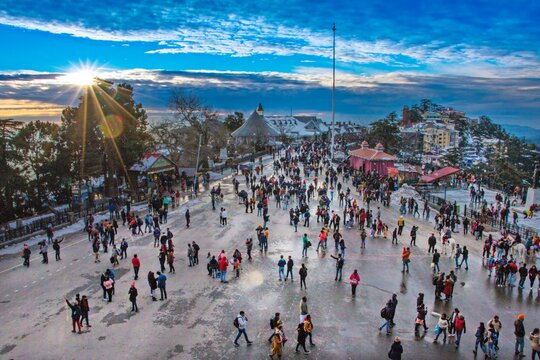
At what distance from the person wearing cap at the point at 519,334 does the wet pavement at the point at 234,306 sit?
0.28 meters

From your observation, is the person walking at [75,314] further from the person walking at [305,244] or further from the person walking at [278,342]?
the person walking at [305,244]

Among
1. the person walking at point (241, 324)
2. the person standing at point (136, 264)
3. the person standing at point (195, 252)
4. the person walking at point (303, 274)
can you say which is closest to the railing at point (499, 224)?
the person walking at point (303, 274)

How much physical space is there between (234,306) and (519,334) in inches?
327

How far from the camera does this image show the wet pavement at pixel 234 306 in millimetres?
11273

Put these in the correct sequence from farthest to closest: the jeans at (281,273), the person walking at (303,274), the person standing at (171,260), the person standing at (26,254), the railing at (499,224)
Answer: the railing at (499,224) < the person standing at (26,254) < the person standing at (171,260) < the jeans at (281,273) < the person walking at (303,274)

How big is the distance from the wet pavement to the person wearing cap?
0.28 meters

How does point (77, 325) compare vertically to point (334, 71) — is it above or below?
below

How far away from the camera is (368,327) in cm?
1248

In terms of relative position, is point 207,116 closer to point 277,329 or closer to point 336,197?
point 336,197

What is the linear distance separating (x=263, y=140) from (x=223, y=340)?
6629 cm

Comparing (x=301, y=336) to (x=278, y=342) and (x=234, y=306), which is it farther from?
(x=234, y=306)

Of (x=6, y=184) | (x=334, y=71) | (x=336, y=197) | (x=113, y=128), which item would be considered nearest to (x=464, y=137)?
(x=334, y=71)

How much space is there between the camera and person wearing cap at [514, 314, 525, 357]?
1078 cm

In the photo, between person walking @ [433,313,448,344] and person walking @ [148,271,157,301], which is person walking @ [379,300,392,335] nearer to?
person walking @ [433,313,448,344]
